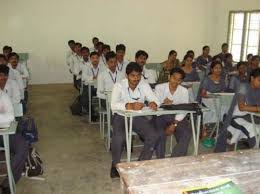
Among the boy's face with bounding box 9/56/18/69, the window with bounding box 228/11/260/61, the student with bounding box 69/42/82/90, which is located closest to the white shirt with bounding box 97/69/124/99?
the boy's face with bounding box 9/56/18/69

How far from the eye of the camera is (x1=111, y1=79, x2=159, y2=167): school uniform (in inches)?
134

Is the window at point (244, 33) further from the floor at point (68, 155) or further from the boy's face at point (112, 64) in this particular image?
the floor at point (68, 155)

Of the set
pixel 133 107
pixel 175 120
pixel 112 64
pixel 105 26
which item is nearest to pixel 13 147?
pixel 133 107

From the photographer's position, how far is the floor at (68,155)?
3.27 metres

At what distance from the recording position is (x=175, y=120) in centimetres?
357

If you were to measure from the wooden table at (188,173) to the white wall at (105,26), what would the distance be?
6.73 meters

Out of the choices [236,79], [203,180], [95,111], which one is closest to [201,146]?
[236,79]

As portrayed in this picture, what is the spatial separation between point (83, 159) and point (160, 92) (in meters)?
1.22

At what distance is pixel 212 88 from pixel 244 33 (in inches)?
168

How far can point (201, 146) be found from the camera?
443 cm

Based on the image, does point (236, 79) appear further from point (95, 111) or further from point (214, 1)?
point (214, 1)

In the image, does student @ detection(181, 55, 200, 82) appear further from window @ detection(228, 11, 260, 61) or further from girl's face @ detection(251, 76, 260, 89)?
window @ detection(228, 11, 260, 61)

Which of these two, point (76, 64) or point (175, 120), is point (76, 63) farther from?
point (175, 120)

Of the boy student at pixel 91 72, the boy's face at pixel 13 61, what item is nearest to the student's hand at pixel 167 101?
the boy student at pixel 91 72
